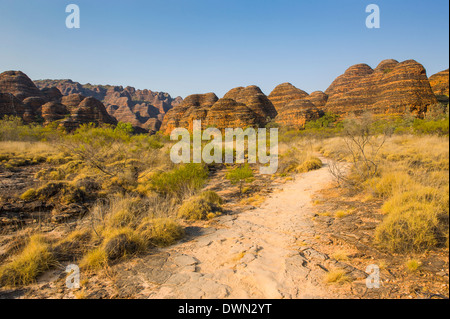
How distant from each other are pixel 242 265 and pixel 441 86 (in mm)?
57653

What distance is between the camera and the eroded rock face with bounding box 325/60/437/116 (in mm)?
30672

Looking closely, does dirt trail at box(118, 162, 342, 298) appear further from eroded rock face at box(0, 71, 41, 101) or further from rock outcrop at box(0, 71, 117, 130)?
eroded rock face at box(0, 71, 41, 101)

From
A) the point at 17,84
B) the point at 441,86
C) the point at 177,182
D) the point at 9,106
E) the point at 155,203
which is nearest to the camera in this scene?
the point at 155,203

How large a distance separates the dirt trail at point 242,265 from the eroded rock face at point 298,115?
108 ft

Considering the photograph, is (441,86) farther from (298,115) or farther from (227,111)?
(227,111)

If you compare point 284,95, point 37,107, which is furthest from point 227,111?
point 37,107

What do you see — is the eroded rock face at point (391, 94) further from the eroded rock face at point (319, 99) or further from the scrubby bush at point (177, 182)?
the scrubby bush at point (177, 182)

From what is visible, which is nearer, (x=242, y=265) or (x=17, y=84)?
(x=242, y=265)

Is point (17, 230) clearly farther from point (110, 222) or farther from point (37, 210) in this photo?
point (110, 222)

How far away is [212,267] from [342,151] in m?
12.3

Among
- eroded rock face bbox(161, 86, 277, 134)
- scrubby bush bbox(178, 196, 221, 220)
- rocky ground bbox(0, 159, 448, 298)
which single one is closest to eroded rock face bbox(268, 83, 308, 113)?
eroded rock face bbox(161, 86, 277, 134)

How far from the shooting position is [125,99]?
109375mm

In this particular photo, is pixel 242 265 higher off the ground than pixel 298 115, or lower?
lower

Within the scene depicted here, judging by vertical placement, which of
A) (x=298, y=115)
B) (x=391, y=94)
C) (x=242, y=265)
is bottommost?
(x=242, y=265)
